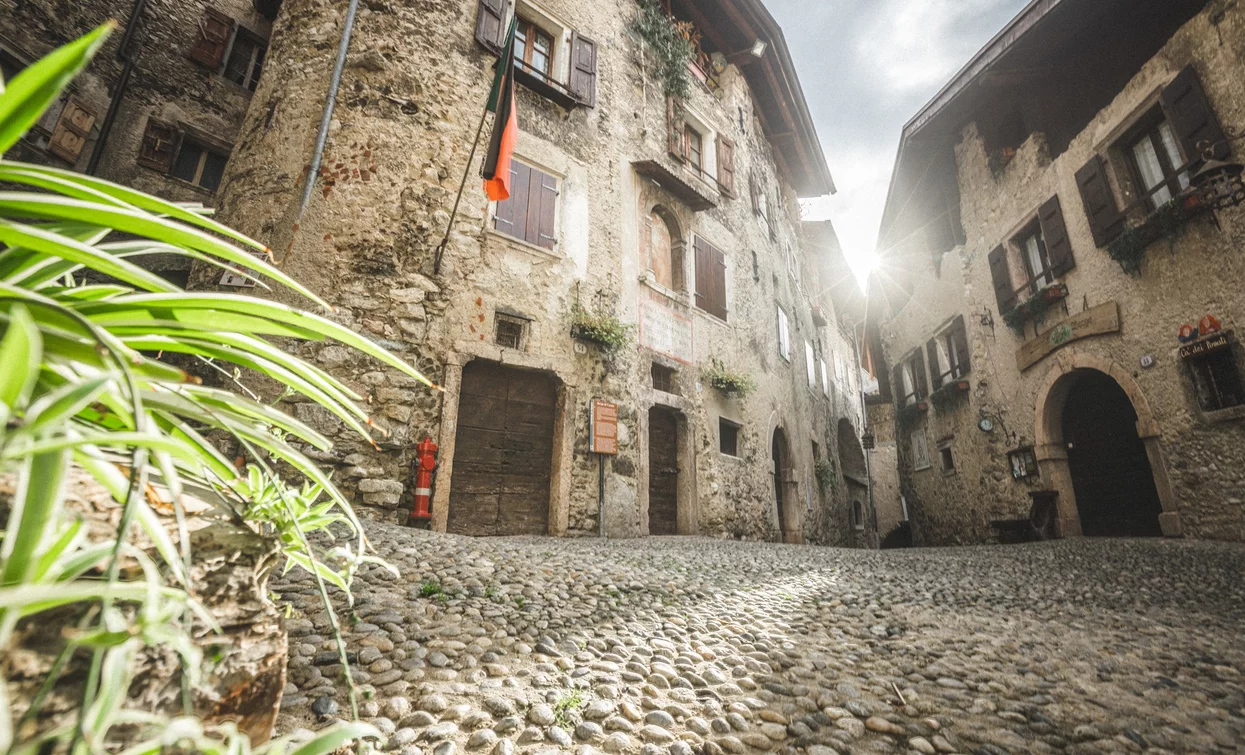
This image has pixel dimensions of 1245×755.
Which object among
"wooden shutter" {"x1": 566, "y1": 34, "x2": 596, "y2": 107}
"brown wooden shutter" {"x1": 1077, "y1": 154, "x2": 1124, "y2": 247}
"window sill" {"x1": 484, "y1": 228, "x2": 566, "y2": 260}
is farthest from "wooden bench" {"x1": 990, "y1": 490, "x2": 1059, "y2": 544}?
"wooden shutter" {"x1": 566, "y1": 34, "x2": 596, "y2": 107}

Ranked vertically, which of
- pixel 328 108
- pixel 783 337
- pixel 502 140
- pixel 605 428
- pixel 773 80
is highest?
pixel 773 80

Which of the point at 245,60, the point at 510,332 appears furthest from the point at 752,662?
the point at 245,60

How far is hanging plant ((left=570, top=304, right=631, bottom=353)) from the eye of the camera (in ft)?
23.7

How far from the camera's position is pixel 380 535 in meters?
3.99

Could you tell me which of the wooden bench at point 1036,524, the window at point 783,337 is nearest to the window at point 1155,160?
the wooden bench at point 1036,524

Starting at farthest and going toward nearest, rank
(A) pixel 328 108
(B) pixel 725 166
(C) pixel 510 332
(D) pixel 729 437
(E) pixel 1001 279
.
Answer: (B) pixel 725 166
(E) pixel 1001 279
(D) pixel 729 437
(C) pixel 510 332
(A) pixel 328 108

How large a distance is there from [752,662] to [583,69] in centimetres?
890

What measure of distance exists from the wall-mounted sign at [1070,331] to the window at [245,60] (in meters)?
14.5

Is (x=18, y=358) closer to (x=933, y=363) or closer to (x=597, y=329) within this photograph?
(x=597, y=329)

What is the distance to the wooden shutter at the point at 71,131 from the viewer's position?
747 centimetres

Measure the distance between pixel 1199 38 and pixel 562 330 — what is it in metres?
8.23

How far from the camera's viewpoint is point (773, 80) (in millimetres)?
13156

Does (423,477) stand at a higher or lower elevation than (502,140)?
lower

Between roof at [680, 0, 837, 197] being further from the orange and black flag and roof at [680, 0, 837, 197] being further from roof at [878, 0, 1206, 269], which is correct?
the orange and black flag
